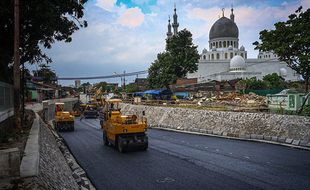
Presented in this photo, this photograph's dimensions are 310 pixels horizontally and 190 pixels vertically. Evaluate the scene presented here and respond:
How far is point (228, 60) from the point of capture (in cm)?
9781

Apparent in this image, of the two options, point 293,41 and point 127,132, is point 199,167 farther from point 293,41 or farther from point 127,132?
point 293,41

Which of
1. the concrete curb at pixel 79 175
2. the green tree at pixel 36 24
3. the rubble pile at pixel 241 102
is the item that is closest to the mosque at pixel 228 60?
the rubble pile at pixel 241 102

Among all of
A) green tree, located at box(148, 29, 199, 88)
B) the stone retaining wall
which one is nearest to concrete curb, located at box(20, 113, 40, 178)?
the stone retaining wall

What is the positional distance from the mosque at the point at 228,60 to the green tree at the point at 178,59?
29.1 metres

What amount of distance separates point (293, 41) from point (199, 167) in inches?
740

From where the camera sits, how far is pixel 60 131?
32.0 metres

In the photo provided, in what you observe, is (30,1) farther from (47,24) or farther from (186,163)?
(186,163)

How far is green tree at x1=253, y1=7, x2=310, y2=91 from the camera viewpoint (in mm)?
26391

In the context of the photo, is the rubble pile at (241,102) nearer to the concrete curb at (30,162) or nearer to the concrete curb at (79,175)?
the concrete curb at (79,175)

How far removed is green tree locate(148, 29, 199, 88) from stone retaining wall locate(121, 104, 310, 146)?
80.7 feet

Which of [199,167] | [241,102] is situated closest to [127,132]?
[199,167]

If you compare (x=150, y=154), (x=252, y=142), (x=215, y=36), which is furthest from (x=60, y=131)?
(x=215, y=36)

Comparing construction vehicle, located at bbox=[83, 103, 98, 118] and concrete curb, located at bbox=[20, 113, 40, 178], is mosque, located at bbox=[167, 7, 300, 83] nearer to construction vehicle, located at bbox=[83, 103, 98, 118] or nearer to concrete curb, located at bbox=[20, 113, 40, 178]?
construction vehicle, located at bbox=[83, 103, 98, 118]

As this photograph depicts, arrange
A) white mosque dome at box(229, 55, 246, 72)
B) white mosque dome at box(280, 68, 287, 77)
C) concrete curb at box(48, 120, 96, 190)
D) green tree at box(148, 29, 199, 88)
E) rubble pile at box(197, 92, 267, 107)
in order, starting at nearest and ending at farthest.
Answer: concrete curb at box(48, 120, 96, 190) → rubble pile at box(197, 92, 267, 107) → green tree at box(148, 29, 199, 88) → white mosque dome at box(229, 55, 246, 72) → white mosque dome at box(280, 68, 287, 77)
